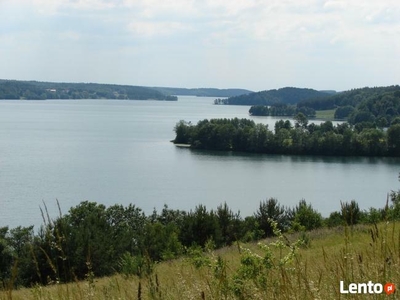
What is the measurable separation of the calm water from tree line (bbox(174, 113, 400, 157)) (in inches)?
188

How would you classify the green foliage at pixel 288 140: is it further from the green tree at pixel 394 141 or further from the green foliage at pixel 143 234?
the green foliage at pixel 143 234

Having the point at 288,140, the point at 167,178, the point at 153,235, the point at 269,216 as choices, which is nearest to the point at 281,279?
the point at 153,235

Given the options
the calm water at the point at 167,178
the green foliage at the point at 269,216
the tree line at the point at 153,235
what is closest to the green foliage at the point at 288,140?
the calm water at the point at 167,178

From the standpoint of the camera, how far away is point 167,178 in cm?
6200

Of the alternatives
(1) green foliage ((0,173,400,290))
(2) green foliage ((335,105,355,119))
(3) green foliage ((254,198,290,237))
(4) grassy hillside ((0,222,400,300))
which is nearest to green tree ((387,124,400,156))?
(1) green foliage ((0,173,400,290))

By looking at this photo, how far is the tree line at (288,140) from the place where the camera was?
298 feet

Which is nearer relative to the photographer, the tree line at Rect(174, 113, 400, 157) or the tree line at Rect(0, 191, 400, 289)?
the tree line at Rect(0, 191, 400, 289)

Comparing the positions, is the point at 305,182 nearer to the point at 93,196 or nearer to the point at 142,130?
the point at 93,196

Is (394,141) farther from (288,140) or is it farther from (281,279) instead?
(281,279)

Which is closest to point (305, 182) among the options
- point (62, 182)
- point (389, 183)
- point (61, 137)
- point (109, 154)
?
point (389, 183)

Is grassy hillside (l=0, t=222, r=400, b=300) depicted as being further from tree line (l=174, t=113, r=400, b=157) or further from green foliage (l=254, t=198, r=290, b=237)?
tree line (l=174, t=113, r=400, b=157)

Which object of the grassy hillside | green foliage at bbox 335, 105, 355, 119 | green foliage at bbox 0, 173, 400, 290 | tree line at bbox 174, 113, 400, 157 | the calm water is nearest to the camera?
the grassy hillside

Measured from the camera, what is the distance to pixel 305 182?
6044 centimetres

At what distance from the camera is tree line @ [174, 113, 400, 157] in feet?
298
